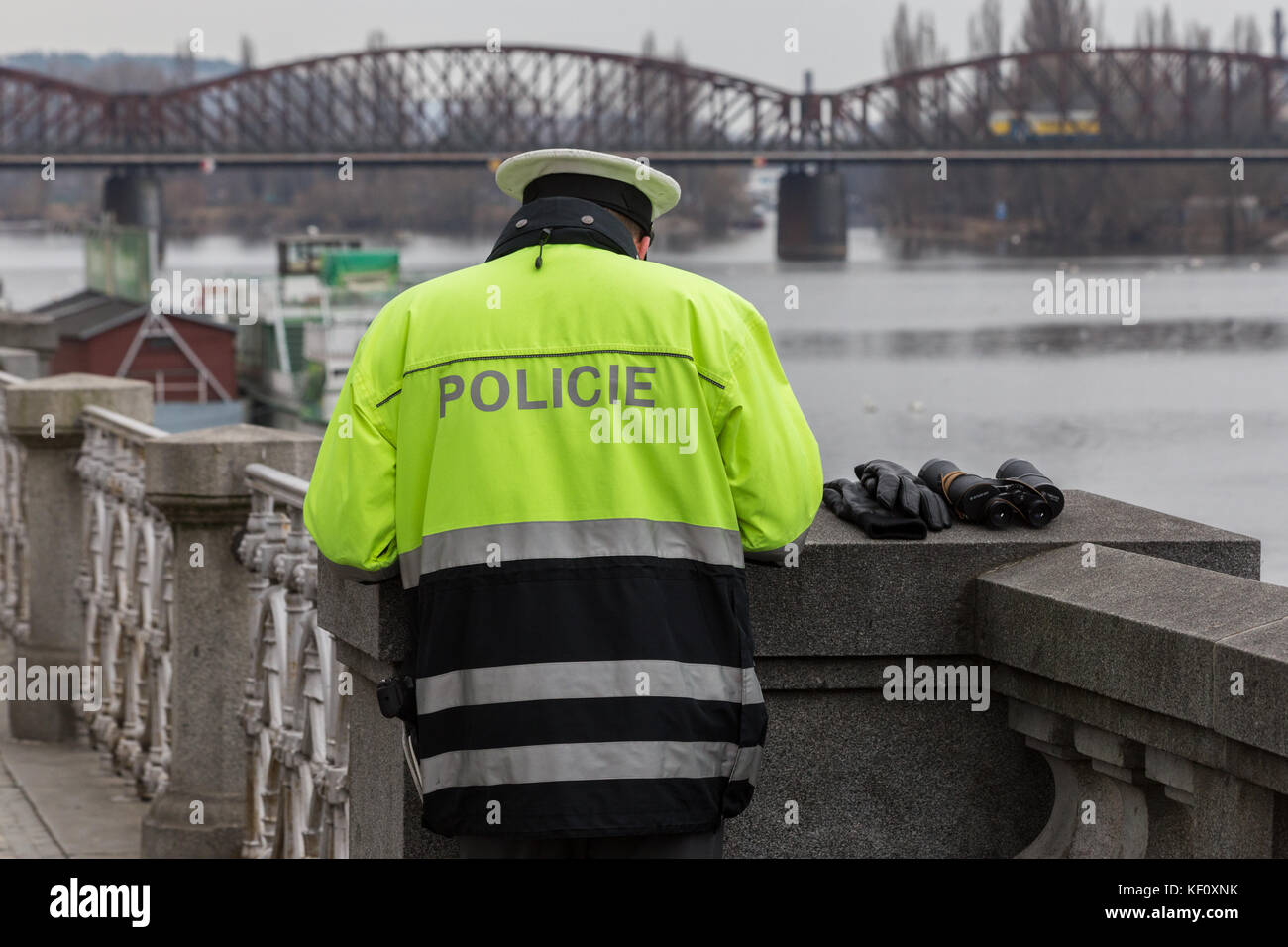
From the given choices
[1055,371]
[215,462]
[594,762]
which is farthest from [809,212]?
[594,762]

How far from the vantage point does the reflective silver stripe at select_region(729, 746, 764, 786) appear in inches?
116

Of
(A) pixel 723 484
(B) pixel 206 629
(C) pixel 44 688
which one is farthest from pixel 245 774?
(A) pixel 723 484

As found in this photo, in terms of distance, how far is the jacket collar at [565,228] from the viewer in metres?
3.04

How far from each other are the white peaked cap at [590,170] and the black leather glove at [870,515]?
72 cm

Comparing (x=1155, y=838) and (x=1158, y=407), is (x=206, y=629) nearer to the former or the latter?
(x=1155, y=838)

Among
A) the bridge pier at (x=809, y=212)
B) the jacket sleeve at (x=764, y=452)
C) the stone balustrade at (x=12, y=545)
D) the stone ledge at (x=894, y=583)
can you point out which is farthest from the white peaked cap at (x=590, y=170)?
the bridge pier at (x=809, y=212)

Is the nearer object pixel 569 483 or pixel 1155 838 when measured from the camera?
pixel 569 483

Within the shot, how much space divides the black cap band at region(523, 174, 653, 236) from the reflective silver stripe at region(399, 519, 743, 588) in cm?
55

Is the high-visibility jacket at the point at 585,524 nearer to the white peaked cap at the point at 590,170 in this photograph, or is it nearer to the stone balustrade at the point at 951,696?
the white peaked cap at the point at 590,170

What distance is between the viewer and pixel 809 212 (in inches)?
4604

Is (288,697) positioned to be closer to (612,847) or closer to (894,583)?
(894,583)

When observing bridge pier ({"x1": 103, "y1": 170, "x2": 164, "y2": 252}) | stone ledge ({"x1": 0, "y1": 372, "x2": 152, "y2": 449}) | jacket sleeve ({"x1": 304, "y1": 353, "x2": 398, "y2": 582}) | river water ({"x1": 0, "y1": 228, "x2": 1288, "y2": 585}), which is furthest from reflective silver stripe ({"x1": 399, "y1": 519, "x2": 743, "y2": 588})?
bridge pier ({"x1": 103, "y1": 170, "x2": 164, "y2": 252})

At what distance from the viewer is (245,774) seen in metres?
5.41
